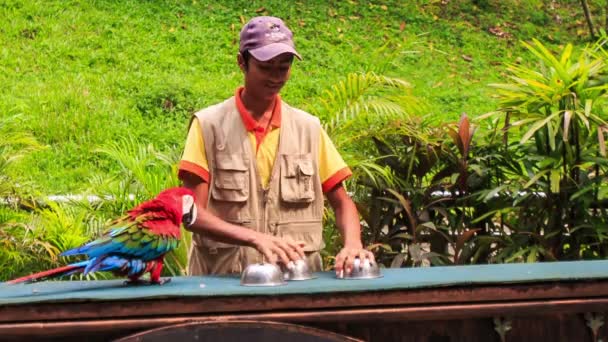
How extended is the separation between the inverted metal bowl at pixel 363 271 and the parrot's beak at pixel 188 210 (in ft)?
1.62

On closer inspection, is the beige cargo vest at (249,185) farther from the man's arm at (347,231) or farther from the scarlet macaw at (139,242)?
the scarlet macaw at (139,242)

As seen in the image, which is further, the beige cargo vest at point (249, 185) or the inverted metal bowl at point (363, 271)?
the beige cargo vest at point (249, 185)

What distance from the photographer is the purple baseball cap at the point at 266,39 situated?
10.6 feet

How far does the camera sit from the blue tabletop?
9.03ft

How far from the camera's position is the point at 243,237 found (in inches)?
124

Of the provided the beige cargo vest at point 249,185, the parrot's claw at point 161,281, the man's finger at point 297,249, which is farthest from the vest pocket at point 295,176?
the parrot's claw at point 161,281

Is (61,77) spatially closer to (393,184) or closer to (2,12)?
(2,12)

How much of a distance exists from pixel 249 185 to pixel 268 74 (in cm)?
38

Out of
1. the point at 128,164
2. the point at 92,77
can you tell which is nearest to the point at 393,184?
the point at 128,164

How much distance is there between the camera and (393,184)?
214 inches

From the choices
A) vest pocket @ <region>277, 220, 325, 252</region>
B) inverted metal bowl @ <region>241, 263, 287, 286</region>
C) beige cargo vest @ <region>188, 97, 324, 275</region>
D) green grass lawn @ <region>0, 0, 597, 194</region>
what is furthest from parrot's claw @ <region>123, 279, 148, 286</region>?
green grass lawn @ <region>0, 0, 597, 194</region>

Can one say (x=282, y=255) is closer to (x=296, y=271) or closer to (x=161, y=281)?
(x=296, y=271)

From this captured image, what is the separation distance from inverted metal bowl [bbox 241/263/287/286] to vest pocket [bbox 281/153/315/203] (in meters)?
0.51

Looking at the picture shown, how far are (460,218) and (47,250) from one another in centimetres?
221
